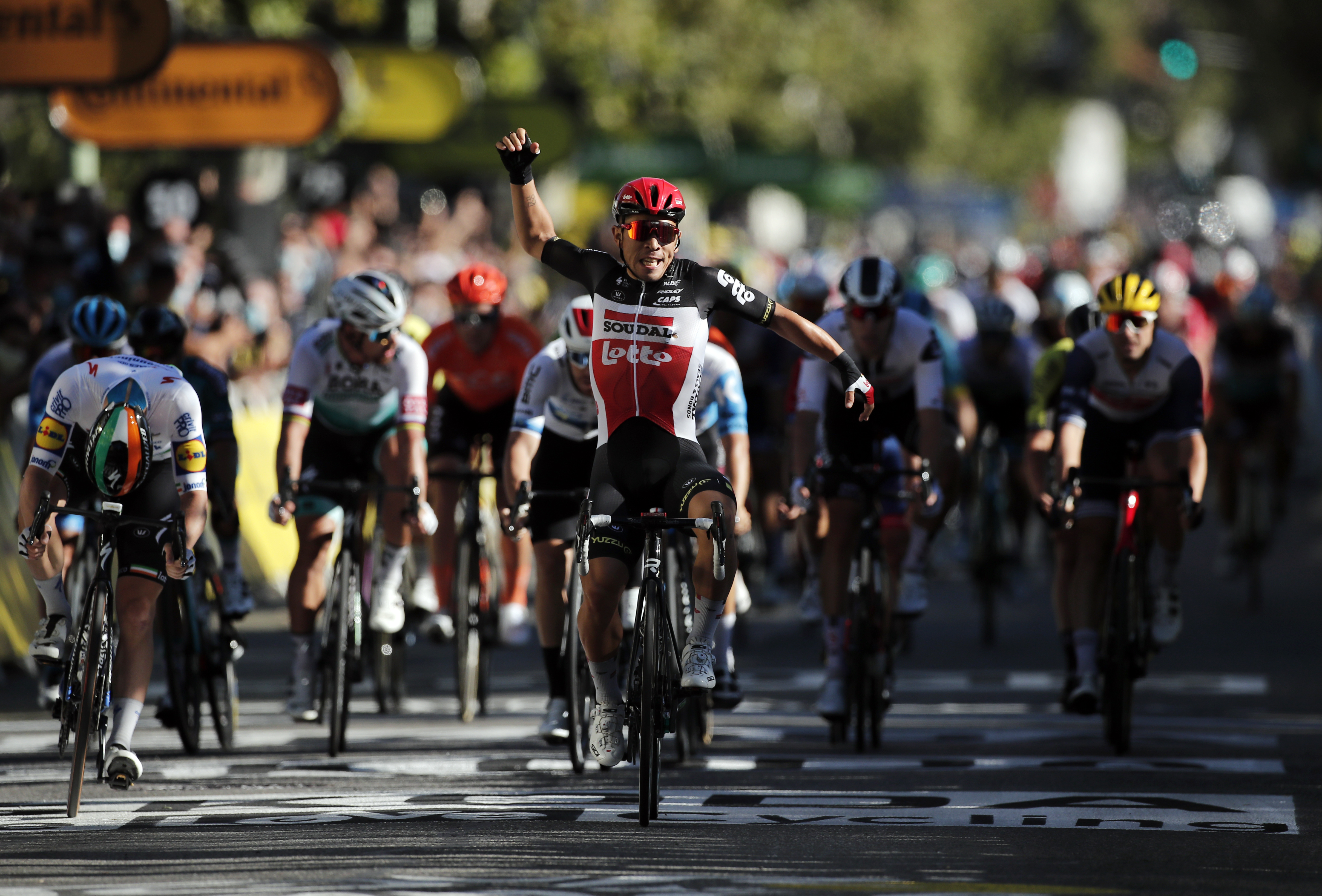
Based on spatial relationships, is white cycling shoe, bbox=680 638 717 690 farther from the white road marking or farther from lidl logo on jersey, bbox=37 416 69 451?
lidl logo on jersey, bbox=37 416 69 451

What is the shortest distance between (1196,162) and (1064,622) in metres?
119

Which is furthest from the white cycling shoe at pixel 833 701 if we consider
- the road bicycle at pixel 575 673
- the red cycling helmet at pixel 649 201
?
the red cycling helmet at pixel 649 201

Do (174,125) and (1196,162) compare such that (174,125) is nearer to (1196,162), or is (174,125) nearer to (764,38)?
(764,38)

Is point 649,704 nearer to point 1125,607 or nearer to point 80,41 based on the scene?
point 1125,607

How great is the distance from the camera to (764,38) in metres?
46.8

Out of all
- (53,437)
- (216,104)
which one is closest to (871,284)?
(53,437)

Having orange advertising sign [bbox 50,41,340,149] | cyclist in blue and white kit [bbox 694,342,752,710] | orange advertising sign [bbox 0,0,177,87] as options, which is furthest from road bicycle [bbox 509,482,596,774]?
orange advertising sign [bbox 50,41,340,149]

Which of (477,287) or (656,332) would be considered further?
(477,287)

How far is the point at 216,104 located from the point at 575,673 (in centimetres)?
1003

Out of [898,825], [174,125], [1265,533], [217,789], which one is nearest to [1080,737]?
[898,825]

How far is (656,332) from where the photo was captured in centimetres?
902

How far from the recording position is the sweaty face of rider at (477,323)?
40.5 ft

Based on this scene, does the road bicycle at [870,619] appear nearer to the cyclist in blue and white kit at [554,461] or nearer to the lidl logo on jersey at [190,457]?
the cyclist in blue and white kit at [554,461]

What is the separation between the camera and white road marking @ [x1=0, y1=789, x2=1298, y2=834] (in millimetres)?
8891
